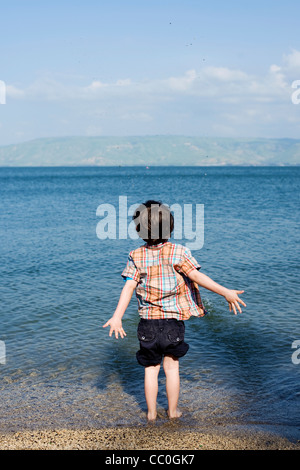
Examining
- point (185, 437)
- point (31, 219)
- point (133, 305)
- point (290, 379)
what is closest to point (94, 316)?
point (133, 305)

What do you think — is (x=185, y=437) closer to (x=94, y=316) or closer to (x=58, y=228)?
(x=94, y=316)

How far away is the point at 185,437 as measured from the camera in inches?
189

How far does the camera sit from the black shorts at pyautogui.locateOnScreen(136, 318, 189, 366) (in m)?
4.80

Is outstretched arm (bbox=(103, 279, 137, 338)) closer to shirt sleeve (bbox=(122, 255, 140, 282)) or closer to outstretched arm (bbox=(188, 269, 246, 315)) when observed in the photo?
shirt sleeve (bbox=(122, 255, 140, 282))

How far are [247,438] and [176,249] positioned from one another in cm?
205

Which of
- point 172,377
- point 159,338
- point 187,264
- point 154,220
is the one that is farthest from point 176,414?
point 154,220

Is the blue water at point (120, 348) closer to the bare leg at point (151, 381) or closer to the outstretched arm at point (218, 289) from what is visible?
the bare leg at point (151, 381)

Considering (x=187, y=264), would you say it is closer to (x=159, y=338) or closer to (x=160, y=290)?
(x=160, y=290)

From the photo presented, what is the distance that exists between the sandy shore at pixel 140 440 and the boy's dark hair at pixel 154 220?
6.54 feet

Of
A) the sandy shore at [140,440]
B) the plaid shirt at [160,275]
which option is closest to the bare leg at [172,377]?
the sandy shore at [140,440]

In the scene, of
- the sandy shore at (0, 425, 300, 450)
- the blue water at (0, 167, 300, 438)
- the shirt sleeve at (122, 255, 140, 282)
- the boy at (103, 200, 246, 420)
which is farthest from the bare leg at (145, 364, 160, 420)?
the shirt sleeve at (122, 255, 140, 282)

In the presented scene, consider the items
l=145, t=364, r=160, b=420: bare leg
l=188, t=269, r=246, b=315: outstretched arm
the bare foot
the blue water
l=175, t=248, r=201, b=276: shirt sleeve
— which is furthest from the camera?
the blue water

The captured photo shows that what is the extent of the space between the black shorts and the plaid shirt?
72mm

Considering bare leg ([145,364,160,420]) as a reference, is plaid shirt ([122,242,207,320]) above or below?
above
